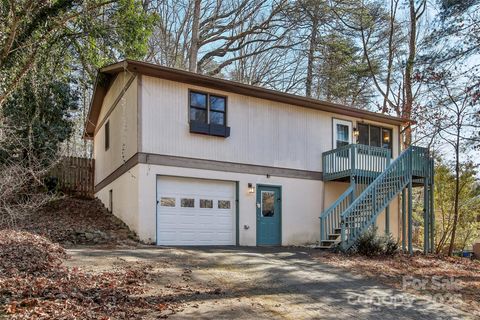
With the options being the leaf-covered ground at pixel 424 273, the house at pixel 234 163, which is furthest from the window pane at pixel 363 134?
the leaf-covered ground at pixel 424 273

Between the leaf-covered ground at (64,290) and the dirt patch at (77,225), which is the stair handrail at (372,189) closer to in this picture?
the dirt patch at (77,225)

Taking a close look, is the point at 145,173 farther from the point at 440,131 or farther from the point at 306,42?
the point at 306,42

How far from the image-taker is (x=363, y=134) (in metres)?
16.1

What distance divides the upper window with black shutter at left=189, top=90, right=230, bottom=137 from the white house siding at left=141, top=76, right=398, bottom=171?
165mm

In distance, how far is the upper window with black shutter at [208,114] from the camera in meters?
12.4

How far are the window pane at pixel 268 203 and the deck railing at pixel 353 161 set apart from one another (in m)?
2.32

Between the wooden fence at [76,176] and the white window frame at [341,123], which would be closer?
the white window frame at [341,123]

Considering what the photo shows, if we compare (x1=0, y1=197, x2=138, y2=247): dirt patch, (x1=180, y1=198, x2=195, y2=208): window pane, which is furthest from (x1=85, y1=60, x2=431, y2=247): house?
(x1=0, y1=197, x2=138, y2=247): dirt patch

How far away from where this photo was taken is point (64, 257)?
7.92 metres

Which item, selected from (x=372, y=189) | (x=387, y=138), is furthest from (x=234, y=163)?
(x=387, y=138)

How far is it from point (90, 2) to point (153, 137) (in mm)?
4752

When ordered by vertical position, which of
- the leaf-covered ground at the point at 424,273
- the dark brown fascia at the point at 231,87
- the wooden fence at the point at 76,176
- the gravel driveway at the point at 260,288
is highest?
the dark brown fascia at the point at 231,87

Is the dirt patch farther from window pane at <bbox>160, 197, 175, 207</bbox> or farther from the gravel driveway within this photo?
the gravel driveway

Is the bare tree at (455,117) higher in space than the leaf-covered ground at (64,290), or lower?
higher
